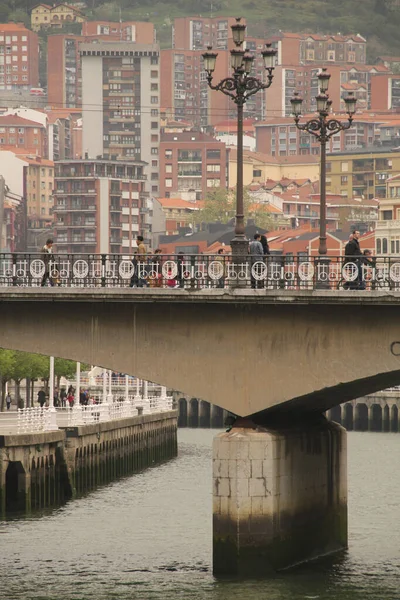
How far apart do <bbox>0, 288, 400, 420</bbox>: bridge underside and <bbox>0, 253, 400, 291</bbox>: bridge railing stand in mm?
522

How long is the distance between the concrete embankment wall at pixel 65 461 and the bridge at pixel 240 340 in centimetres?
1620

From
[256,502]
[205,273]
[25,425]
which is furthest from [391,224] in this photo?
[256,502]

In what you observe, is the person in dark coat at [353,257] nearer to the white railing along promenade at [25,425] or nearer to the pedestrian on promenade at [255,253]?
the pedestrian on promenade at [255,253]

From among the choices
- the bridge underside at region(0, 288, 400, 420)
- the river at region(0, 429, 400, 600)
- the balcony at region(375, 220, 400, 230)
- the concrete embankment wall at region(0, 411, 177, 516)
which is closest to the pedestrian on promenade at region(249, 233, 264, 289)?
the bridge underside at region(0, 288, 400, 420)

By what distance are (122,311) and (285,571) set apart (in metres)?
6.74

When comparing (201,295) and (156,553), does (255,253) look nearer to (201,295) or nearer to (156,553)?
(201,295)

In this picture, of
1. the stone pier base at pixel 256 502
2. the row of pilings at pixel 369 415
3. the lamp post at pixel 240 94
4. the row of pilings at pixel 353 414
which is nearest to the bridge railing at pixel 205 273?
the lamp post at pixel 240 94

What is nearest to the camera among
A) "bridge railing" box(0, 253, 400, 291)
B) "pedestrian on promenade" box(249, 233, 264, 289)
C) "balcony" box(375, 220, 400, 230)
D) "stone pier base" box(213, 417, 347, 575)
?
"stone pier base" box(213, 417, 347, 575)

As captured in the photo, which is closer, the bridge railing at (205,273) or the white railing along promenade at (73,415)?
the bridge railing at (205,273)

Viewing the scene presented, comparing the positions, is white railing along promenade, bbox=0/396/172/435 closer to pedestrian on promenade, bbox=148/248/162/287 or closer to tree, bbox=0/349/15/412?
tree, bbox=0/349/15/412

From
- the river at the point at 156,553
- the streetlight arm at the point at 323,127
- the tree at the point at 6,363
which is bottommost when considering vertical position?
the river at the point at 156,553

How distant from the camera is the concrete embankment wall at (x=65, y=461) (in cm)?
6181

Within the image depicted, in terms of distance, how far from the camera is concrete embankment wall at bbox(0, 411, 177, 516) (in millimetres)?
61812

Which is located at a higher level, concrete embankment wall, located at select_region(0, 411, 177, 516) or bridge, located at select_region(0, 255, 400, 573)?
bridge, located at select_region(0, 255, 400, 573)
